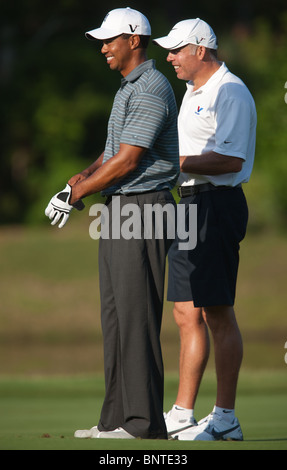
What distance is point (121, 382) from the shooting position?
3451 millimetres

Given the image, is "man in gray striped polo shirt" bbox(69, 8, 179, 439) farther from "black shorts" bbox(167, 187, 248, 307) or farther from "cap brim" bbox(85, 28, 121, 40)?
"black shorts" bbox(167, 187, 248, 307)

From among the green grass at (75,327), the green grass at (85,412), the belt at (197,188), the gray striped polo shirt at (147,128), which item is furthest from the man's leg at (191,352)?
the green grass at (75,327)

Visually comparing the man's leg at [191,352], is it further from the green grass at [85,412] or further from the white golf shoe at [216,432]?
the green grass at [85,412]

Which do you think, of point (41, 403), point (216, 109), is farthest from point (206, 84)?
point (41, 403)

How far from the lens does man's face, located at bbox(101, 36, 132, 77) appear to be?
11.5 feet

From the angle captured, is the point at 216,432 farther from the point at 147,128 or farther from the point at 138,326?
the point at 147,128

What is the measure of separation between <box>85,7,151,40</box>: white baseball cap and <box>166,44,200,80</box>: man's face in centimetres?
50

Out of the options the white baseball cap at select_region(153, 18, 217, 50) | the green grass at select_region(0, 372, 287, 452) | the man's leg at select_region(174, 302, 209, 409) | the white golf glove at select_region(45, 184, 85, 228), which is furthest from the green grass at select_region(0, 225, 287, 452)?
the white baseball cap at select_region(153, 18, 217, 50)

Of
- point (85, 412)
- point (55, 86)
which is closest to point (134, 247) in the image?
point (85, 412)

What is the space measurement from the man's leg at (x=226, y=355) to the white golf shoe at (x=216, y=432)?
0.24 feet

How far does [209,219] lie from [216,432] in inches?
35.0

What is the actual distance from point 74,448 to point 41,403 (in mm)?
2648
